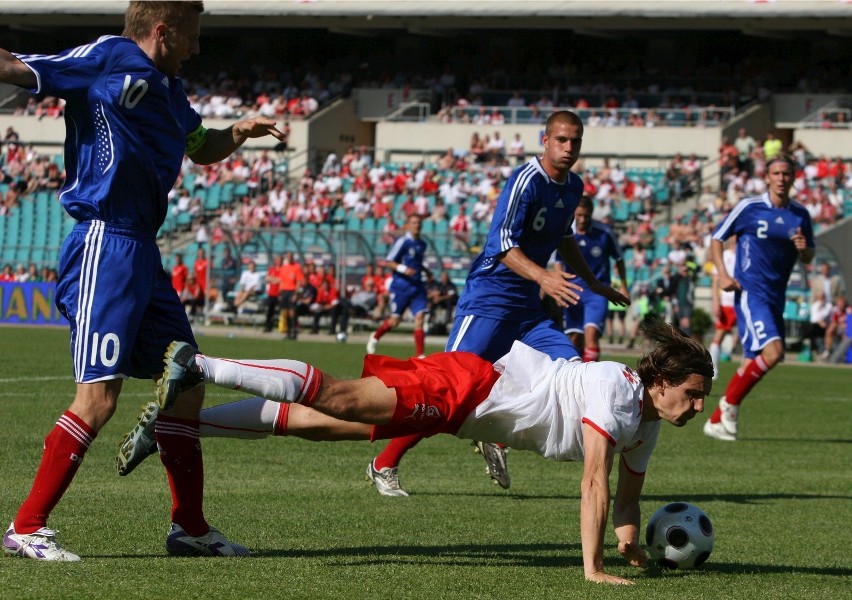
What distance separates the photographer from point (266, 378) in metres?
5.60

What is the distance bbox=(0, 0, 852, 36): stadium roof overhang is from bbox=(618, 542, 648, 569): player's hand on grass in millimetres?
34568

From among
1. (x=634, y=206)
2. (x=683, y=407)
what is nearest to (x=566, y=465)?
(x=683, y=407)

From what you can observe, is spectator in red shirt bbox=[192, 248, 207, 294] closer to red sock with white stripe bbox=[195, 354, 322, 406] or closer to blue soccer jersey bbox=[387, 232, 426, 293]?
blue soccer jersey bbox=[387, 232, 426, 293]

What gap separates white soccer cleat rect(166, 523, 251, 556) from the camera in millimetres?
6152

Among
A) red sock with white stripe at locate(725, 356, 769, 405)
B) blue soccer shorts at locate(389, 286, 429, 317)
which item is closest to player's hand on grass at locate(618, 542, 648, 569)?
red sock with white stripe at locate(725, 356, 769, 405)

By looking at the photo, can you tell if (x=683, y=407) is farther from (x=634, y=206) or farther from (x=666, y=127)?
(x=666, y=127)

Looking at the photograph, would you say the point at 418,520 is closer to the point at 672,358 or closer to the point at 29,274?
the point at 672,358

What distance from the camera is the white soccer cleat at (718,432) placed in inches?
506

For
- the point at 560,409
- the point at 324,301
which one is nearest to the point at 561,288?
the point at 560,409

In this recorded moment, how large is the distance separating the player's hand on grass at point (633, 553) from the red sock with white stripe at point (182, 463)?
185 centimetres

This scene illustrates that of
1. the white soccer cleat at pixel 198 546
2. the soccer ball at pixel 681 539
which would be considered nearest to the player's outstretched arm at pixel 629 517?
the soccer ball at pixel 681 539

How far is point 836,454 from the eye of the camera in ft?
39.3

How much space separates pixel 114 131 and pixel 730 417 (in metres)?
8.25

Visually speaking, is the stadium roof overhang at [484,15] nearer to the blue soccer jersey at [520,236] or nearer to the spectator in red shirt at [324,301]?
the spectator in red shirt at [324,301]
